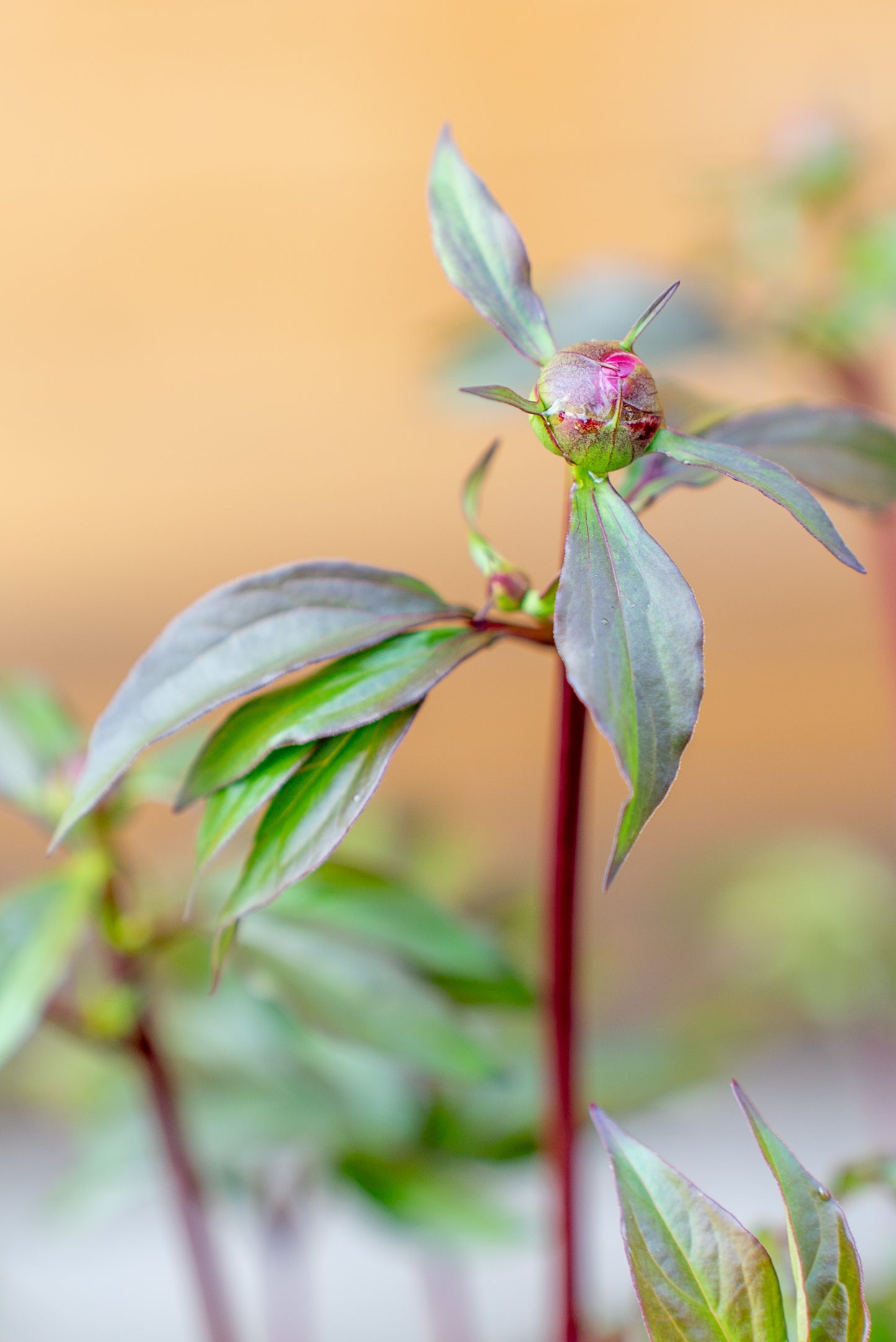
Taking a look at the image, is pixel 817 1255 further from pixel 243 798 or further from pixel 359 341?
pixel 359 341

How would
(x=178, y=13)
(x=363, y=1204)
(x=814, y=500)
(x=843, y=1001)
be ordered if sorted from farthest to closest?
(x=178, y=13) → (x=843, y=1001) → (x=363, y=1204) → (x=814, y=500)

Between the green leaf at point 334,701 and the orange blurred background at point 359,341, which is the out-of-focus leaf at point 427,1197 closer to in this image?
the green leaf at point 334,701

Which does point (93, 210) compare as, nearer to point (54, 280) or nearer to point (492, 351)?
point (54, 280)

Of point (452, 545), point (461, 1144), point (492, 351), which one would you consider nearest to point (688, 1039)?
point (461, 1144)

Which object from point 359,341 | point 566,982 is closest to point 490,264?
point 566,982

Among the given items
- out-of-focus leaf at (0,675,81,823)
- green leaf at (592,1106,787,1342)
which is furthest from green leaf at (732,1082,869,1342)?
out-of-focus leaf at (0,675,81,823)

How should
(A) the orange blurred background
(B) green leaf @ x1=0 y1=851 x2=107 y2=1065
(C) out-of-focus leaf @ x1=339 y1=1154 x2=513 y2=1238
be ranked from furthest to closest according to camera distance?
1. (A) the orange blurred background
2. (C) out-of-focus leaf @ x1=339 y1=1154 x2=513 y2=1238
3. (B) green leaf @ x1=0 y1=851 x2=107 y2=1065

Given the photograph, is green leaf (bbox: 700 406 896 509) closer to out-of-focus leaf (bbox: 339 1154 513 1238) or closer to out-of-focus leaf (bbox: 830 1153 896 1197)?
out-of-focus leaf (bbox: 830 1153 896 1197)
